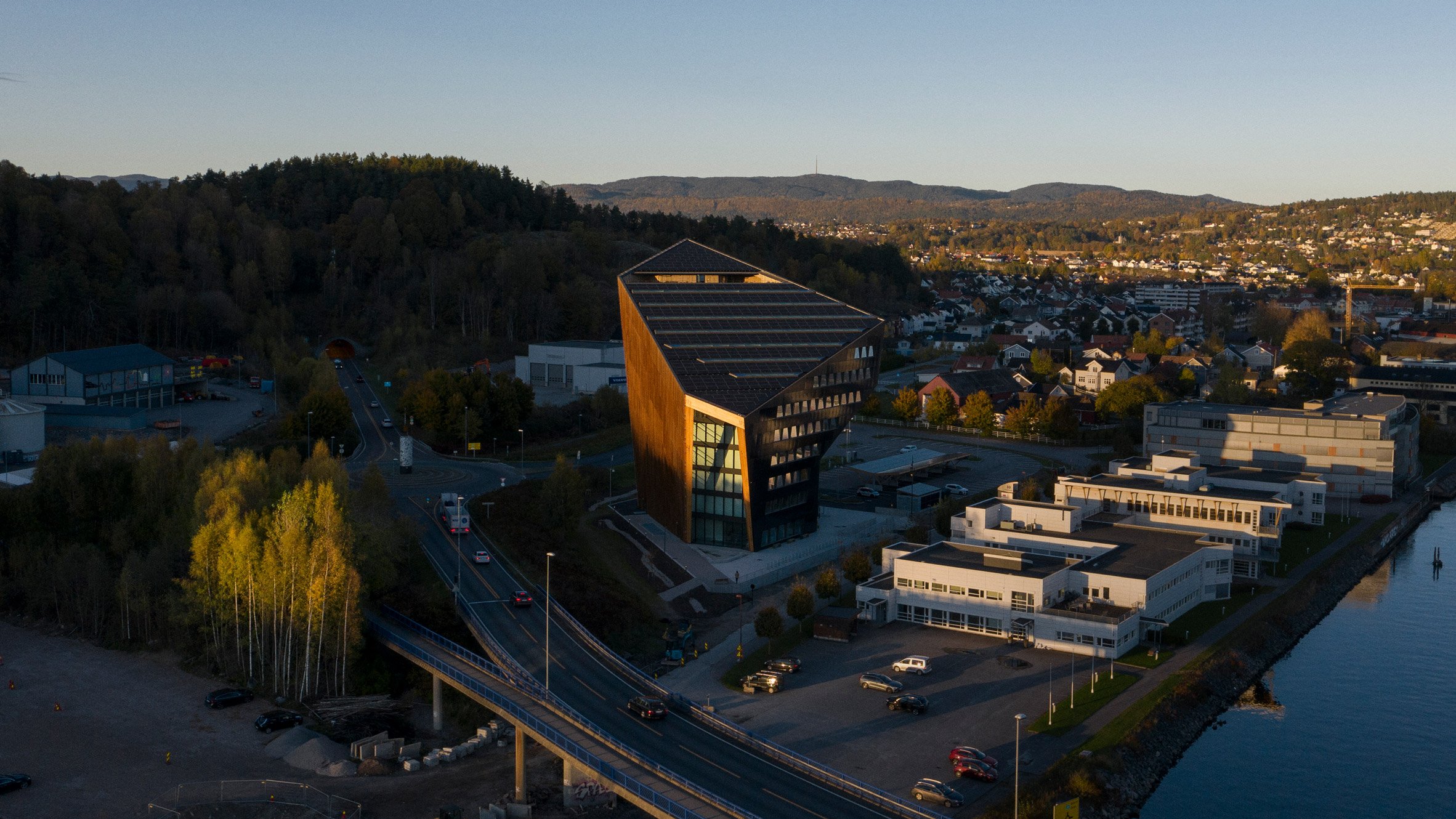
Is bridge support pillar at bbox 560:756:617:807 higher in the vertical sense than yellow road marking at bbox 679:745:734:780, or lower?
lower

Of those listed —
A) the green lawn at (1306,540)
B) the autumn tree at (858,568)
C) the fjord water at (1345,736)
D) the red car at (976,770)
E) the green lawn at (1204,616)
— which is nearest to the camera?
the red car at (976,770)

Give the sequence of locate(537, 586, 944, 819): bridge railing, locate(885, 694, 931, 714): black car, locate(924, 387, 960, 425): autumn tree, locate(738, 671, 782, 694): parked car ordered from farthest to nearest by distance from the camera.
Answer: locate(924, 387, 960, 425): autumn tree < locate(738, 671, 782, 694): parked car < locate(885, 694, 931, 714): black car < locate(537, 586, 944, 819): bridge railing

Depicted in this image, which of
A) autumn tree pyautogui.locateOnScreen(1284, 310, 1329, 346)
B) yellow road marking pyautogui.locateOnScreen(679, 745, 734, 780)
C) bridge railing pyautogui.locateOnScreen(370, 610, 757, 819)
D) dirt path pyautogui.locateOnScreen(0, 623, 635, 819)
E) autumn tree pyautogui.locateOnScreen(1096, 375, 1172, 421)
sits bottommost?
dirt path pyautogui.locateOnScreen(0, 623, 635, 819)

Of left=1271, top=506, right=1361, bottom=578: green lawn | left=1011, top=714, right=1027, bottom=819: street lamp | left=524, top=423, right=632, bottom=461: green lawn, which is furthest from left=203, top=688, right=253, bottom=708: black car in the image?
left=1271, top=506, right=1361, bottom=578: green lawn

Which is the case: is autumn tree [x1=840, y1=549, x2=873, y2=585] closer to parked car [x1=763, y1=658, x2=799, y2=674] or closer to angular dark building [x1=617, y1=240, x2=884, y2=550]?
angular dark building [x1=617, y1=240, x2=884, y2=550]

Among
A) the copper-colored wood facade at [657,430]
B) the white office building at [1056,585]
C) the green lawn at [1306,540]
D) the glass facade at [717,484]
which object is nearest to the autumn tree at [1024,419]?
the green lawn at [1306,540]

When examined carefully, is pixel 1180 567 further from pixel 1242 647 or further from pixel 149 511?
pixel 149 511

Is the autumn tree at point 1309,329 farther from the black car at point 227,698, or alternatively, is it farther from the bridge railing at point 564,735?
the black car at point 227,698
